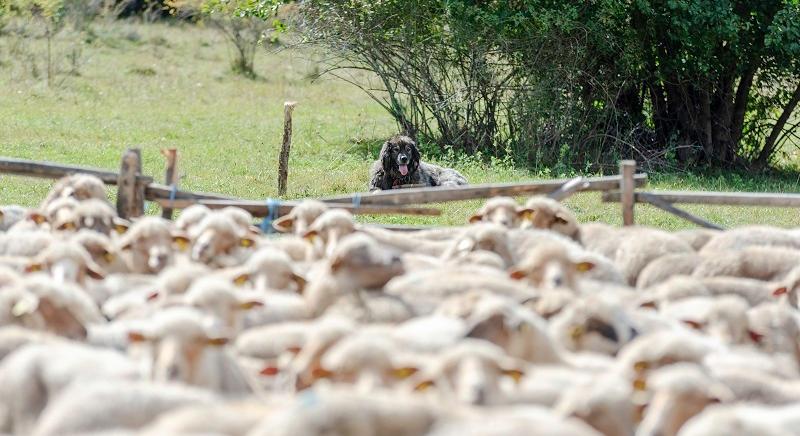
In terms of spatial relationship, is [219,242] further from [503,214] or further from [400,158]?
[400,158]

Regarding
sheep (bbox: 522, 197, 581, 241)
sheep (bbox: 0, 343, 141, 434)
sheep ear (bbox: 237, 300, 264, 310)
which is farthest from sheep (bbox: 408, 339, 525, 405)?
sheep (bbox: 522, 197, 581, 241)

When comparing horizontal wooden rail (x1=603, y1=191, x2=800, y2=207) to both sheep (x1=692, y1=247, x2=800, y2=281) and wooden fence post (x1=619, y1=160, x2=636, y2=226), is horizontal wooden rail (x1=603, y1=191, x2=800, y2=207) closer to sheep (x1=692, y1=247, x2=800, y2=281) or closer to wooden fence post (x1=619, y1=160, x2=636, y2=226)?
wooden fence post (x1=619, y1=160, x2=636, y2=226)

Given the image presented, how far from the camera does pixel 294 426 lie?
156 inches

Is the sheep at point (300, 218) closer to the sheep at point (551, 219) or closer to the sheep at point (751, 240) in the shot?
the sheep at point (551, 219)

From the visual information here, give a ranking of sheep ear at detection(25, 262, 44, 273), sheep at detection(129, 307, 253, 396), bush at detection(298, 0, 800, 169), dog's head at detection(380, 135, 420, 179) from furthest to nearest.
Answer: bush at detection(298, 0, 800, 169) < dog's head at detection(380, 135, 420, 179) < sheep ear at detection(25, 262, 44, 273) < sheep at detection(129, 307, 253, 396)

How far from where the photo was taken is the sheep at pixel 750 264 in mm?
8031

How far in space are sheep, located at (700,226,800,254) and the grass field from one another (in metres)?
4.80

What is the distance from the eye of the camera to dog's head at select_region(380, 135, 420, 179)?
15.2 metres

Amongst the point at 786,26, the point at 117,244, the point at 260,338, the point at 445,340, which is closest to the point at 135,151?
the point at 117,244

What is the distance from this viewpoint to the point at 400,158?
15.2m

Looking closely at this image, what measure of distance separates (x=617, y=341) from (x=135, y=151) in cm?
451

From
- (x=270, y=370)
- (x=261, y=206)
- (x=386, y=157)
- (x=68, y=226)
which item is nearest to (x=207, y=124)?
A: (x=386, y=157)

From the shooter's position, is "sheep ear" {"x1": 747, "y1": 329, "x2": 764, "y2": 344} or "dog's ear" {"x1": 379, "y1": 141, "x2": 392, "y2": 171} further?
"dog's ear" {"x1": 379, "y1": 141, "x2": 392, "y2": 171}

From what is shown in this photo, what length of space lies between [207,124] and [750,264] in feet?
48.7
